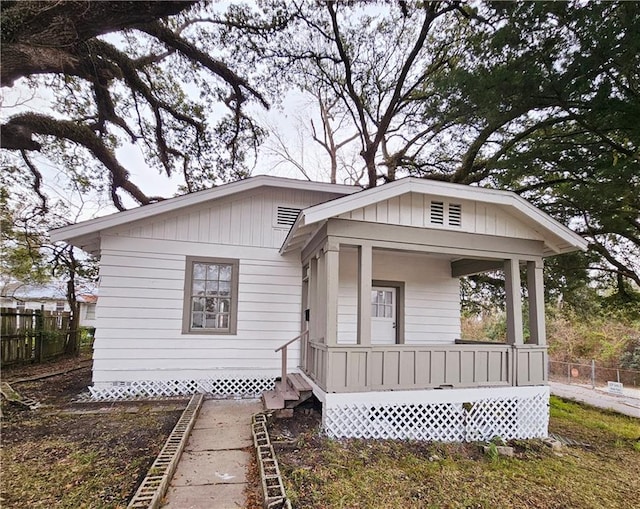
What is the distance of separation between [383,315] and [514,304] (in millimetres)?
2955

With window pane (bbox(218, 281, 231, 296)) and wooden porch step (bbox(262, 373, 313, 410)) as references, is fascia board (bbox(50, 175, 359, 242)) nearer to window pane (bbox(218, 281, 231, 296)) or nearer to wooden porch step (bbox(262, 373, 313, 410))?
window pane (bbox(218, 281, 231, 296))

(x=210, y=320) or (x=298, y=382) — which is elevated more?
(x=210, y=320)

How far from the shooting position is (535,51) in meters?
5.00

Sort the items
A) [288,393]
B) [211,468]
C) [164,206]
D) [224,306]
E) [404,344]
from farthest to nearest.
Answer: [224,306] → [164,206] → [288,393] → [404,344] → [211,468]

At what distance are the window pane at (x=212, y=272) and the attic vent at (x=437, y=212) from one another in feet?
13.7

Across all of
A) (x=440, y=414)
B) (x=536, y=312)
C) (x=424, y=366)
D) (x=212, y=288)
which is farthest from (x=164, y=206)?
(x=536, y=312)

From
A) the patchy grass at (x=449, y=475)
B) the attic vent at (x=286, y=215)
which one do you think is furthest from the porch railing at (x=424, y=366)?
the attic vent at (x=286, y=215)

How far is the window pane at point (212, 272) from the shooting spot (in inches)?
276

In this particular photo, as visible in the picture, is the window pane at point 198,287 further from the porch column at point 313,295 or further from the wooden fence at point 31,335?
the wooden fence at point 31,335

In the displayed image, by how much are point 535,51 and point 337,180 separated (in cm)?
1300

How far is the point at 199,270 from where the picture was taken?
6.96 metres

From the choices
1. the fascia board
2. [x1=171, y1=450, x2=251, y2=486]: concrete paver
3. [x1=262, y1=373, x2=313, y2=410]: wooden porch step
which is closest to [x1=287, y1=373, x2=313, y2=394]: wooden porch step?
[x1=262, y1=373, x2=313, y2=410]: wooden porch step

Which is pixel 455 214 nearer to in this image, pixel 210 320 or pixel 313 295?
pixel 313 295

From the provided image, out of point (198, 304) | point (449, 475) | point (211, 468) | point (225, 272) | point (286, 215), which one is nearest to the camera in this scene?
point (211, 468)
